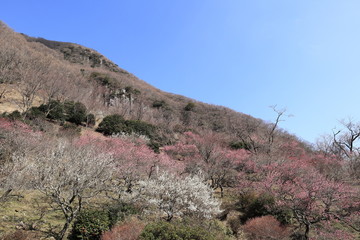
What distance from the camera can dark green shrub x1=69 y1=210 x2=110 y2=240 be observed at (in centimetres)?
649

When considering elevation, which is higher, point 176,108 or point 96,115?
point 176,108

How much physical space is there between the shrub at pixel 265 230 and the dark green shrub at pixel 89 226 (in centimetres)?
591

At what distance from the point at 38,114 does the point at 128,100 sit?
20.3 m

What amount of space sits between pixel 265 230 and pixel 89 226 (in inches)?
263

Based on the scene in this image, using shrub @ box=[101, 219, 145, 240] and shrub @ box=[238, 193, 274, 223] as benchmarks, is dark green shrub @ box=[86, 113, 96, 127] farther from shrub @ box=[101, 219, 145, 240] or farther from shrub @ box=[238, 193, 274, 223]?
shrub @ box=[101, 219, 145, 240]

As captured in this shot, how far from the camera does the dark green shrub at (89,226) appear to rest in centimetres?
649

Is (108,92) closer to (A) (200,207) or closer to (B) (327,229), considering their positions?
(A) (200,207)

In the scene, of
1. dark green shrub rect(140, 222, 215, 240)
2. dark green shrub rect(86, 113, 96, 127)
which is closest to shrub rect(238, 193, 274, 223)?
dark green shrub rect(140, 222, 215, 240)

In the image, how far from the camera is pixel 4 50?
1007 inches

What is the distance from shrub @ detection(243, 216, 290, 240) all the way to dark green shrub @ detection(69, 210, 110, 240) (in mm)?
5911

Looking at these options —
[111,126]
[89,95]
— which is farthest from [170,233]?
[89,95]

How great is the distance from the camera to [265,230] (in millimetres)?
8703

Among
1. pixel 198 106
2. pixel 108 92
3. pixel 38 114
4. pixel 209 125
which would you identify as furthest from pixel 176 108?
pixel 38 114

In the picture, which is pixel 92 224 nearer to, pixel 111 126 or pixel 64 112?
pixel 111 126
